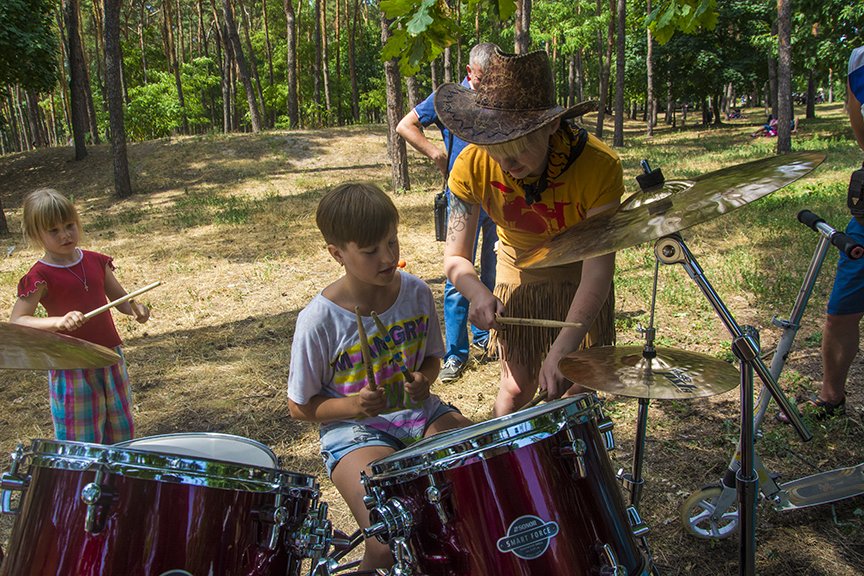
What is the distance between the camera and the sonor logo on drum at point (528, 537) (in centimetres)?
162

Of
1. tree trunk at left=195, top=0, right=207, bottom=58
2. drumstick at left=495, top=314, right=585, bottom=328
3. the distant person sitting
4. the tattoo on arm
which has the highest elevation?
tree trunk at left=195, top=0, right=207, bottom=58

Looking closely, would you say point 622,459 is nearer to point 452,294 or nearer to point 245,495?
point 452,294

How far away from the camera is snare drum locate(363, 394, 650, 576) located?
5.35 feet

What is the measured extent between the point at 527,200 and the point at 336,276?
5.33m

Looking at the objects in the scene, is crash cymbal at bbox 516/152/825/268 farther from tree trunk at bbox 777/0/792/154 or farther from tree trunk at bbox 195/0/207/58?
tree trunk at bbox 195/0/207/58

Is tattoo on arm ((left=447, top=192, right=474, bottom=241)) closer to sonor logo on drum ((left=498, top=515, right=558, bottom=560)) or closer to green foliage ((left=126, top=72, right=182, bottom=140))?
sonor logo on drum ((left=498, top=515, right=558, bottom=560))

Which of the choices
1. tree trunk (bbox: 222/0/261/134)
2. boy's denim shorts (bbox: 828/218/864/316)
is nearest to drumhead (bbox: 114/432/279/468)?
boy's denim shorts (bbox: 828/218/864/316)

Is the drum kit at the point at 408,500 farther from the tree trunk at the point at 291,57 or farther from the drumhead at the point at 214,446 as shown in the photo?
the tree trunk at the point at 291,57

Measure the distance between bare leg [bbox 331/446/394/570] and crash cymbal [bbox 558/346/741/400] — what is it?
26.2 inches

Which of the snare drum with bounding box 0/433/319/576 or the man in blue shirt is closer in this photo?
the snare drum with bounding box 0/433/319/576

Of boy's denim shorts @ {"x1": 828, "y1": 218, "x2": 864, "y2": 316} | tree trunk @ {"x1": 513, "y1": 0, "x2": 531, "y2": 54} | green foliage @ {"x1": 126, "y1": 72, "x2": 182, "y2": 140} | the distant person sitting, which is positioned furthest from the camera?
green foliage @ {"x1": 126, "y1": 72, "x2": 182, "y2": 140}

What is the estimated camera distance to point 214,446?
2133 millimetres

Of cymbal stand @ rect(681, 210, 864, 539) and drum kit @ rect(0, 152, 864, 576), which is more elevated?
drum kit @ rect(0, 152, 864, 576)

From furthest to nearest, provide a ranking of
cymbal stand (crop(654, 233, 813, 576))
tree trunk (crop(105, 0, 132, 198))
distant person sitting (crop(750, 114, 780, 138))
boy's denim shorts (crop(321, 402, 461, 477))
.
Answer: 1. distant person sitting (crop(750, 114, 780, 138))
2. tree trunk (crop(105, 0, 132, 198))
3. boy's denim shorts (crop(321, 402, 461, 477))
4. cymbal stand (crop(654, 233, 813, 576))
